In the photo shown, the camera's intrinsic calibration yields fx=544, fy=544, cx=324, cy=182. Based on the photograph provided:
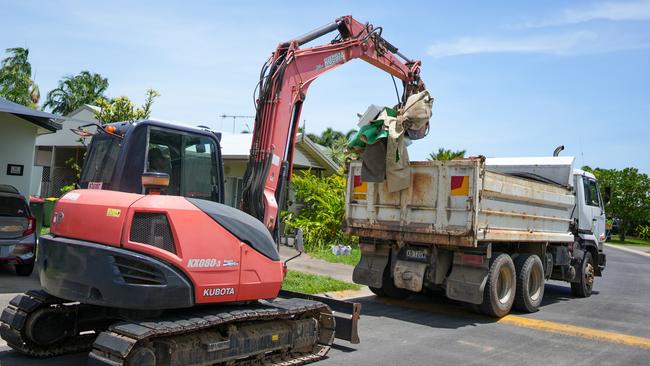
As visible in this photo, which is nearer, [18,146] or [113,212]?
[113,212]

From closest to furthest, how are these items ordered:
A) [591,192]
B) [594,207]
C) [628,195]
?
[591,192], [594,207], [628,195]

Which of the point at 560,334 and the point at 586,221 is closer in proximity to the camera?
the point at 560,334

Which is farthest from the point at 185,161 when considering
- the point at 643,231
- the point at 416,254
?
the point at 643,231

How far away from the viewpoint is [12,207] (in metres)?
10.1

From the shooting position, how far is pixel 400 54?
10.6 m

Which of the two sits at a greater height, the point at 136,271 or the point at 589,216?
the point at 589,216

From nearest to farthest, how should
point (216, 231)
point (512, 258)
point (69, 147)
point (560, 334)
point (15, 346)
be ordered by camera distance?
point (216, 231) → point (15, 346) → point (560, 334) → point (512, 258) → point (69, 147)

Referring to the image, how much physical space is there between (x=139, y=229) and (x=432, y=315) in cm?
607

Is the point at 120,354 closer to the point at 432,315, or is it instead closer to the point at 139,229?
the point at 139,229

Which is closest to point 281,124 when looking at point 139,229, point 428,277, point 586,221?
point 139,229

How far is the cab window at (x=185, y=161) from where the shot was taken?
18.4ft

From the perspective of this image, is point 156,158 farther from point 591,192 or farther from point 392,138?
point 591,192

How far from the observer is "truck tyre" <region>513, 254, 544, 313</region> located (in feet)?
32.2

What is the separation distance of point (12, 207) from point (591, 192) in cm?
1243
